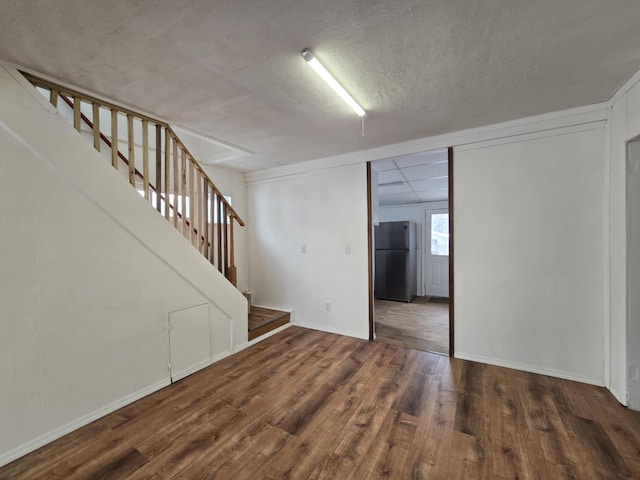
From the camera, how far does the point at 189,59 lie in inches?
65.7

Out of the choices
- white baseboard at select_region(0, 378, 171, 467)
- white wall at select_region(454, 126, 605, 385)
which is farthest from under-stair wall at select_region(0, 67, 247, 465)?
white wall at select_region(454, 126, 605, 385)

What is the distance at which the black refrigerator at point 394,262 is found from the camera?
5855 millimetres

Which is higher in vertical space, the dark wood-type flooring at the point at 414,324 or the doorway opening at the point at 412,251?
the doorway opening at the point at 412,251

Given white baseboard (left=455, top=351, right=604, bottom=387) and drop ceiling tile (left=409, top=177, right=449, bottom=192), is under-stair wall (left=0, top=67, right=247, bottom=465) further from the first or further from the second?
drop ceiling tile (left=409, top=177, right=449, bottom=192)

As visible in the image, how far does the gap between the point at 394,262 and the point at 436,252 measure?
1.26 meters

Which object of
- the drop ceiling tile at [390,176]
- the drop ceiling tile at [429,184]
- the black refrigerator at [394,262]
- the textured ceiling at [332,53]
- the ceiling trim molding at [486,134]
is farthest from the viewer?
the black refrigerator at [394,262]

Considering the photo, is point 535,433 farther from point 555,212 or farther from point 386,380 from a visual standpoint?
point 555,212

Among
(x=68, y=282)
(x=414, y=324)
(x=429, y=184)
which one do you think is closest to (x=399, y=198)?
(x=429, y=184)

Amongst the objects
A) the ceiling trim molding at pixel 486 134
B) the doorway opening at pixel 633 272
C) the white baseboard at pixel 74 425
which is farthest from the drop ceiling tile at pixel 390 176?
the white baseboard at pixel 74 425

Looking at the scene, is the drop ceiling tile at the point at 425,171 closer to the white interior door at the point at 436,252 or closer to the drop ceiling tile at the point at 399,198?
the drop ceiling tile at the point at 399,198

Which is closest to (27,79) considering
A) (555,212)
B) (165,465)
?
(165,465)

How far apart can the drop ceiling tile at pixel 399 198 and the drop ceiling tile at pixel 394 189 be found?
322mm

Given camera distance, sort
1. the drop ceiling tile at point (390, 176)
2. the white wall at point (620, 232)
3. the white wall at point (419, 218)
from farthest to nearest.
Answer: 1. the white wall at point (419, 218)
2. the drop ceiling tile at point (390, 176)
3. the white wall at point (620, 232)

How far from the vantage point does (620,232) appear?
213 cm
